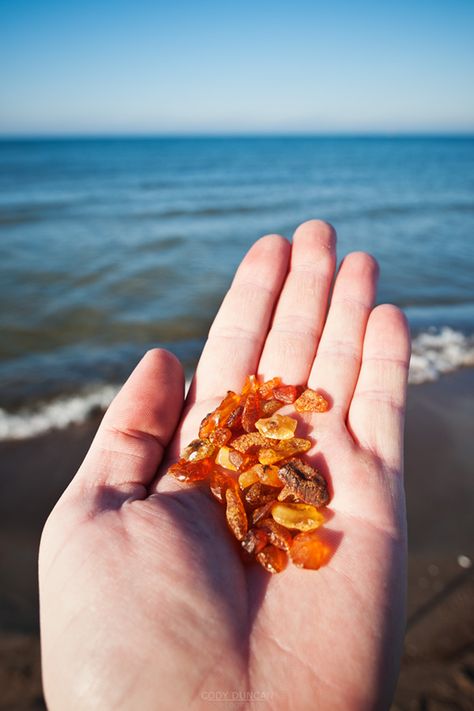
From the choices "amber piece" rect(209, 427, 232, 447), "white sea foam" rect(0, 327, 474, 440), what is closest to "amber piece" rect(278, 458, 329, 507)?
"amber piece" rect(209, 427, 232, 447)

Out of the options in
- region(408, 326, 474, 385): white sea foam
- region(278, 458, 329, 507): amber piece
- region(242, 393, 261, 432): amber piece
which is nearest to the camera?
region(278, 458, 329, 507): amber piece

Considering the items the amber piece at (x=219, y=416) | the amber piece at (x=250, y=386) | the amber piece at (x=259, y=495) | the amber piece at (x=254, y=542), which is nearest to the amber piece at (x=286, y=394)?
the amber piece at (x=250, y=386)

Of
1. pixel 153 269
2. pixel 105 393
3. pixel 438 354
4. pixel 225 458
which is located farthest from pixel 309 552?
pixel 153 269

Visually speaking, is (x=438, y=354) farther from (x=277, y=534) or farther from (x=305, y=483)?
(x=277, y=534)

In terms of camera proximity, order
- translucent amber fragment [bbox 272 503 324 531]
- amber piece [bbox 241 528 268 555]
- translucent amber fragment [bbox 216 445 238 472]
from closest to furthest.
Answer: amber piece [bbox 241 528 268 555] → translucent amber fragment [bbox 272 503 324 531] → translucent amber fragment [bbox 216 445 238 472]

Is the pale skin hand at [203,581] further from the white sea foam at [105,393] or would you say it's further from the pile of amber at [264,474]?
the white sea foam at [105,393]

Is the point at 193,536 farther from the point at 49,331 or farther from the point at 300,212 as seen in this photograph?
the point at 300,212

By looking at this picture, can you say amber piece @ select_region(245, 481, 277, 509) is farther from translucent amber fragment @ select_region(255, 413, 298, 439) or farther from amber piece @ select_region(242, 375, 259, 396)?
amber piece @ select_region(242, 375, 259, 396)
